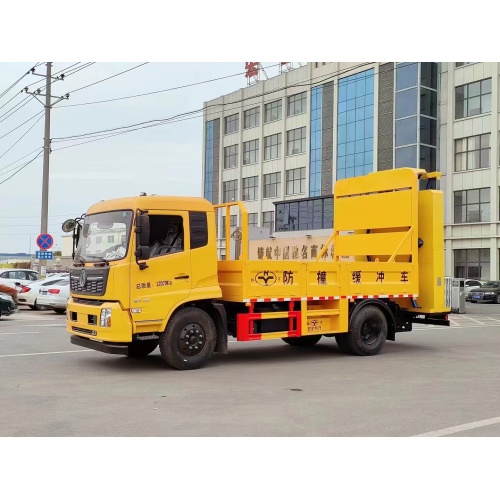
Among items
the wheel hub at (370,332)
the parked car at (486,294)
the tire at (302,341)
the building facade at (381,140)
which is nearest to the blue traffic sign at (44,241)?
the tire at (302,341)

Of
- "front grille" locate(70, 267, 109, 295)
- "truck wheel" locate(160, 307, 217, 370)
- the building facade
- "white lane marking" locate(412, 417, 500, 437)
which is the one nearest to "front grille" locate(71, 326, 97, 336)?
"front grille" locate(70, 267, 109, 295)

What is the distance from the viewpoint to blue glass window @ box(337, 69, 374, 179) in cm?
5269

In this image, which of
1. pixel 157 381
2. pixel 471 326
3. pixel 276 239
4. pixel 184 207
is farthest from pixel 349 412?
pixel 276 239

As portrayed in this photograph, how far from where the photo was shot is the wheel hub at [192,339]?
1002 centimetres

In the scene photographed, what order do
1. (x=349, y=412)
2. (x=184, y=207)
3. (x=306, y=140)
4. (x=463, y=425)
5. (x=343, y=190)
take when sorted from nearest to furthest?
(x=463, y=425) < (x=349, y=412) < (x=184, y=207) < (x=343, y=190) < (x=306, y=140)

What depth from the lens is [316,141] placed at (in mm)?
58438

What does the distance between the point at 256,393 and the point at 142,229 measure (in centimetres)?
296

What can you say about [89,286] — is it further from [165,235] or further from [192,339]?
[192,339]

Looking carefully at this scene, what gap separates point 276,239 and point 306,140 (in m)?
15.8

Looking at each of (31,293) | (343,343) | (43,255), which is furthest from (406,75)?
(343,343)

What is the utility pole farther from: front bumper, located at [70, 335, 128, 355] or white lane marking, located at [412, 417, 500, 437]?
white lane marking, located at [412, 417, 500, 437]

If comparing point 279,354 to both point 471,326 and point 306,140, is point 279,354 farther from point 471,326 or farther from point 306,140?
point 306,140

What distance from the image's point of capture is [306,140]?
59.8 metres

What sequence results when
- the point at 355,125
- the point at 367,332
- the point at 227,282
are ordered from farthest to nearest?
the point at 355,125 < the point at 367,332 < the point at 227,282
